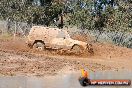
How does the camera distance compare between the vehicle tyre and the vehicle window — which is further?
the vehicle window

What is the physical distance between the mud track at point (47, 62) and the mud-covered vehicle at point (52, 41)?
1.74ft

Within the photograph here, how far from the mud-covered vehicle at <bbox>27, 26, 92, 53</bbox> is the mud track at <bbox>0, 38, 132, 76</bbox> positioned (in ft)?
1.74

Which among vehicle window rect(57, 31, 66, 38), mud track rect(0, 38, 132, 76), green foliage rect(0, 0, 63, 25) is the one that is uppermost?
green foliage rect(0, 0, 63, 25)

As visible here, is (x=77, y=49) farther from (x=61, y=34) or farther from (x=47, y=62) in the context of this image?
(x=47, y=62)

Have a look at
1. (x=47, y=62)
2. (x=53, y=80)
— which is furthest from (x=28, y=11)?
(x=53, y=80)

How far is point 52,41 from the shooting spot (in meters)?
26.0

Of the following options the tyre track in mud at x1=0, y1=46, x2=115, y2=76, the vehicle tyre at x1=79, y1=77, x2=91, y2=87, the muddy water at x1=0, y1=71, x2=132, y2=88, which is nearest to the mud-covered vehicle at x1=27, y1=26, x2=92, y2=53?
the tyre track in mud at x1=0, y1=46, x2=115, y2=76

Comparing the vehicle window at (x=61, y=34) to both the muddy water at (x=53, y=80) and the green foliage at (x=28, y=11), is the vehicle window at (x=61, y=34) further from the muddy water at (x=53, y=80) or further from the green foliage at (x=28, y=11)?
the green foliage at (x=28, y=11)

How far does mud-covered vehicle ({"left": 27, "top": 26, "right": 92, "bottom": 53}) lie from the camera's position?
85.1 feet

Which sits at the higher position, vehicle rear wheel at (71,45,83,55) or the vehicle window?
the vehicle window

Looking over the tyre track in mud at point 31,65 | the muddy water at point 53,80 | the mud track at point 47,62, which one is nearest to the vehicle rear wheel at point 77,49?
the mud track at point 47,62

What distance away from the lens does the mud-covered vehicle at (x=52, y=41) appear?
25938 mm

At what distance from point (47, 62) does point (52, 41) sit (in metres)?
5.27

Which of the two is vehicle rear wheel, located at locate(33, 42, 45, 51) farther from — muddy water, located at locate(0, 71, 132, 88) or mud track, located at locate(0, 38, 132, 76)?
muddy water, located at locate(0, 71, 132, 88)
